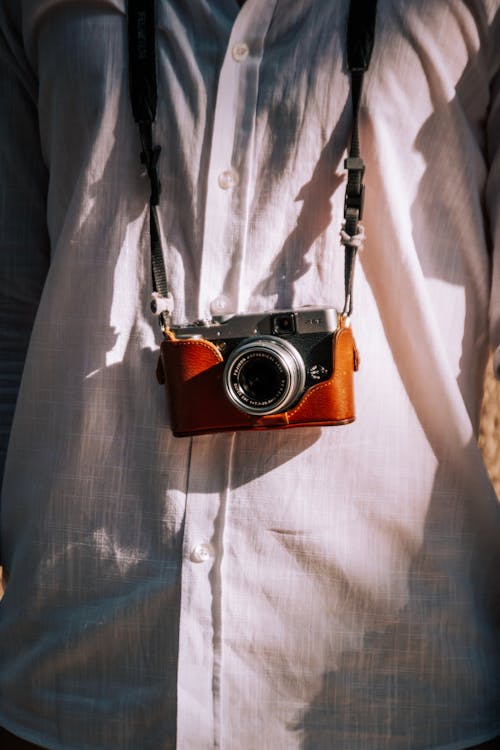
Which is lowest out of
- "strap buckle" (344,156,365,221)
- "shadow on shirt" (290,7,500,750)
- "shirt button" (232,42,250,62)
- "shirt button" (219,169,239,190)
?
"shadow on shirt" (290,7,500,750)

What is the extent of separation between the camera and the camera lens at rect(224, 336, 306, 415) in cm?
77

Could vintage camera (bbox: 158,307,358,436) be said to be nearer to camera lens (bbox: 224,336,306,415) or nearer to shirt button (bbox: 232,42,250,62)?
camera lens (bbox: 224,336,306,415)

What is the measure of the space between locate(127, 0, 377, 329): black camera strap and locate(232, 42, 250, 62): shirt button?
0.32 feet

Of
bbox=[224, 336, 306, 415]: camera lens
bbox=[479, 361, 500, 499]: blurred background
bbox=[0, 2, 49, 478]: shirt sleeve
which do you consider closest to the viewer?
bbox=[224, 336, 306, 415]: camera lens

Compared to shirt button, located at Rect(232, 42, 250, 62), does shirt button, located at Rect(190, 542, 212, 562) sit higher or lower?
lower

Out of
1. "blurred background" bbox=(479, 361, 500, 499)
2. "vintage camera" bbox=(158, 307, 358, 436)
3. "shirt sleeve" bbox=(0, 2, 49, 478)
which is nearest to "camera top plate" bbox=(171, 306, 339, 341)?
"vintage camera" bbox=(158, 307, 358, 436)

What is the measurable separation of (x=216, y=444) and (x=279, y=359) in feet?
0.43

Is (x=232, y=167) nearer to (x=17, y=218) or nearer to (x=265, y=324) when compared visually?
(x=265, y=324)

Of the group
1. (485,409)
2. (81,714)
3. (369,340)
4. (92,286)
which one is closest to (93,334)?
(92,286)

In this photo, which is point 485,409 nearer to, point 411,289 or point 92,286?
point 411,289

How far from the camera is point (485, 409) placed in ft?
4.25

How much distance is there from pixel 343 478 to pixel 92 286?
370mm

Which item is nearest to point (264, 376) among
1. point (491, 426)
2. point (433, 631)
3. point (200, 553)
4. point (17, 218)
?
point (200, 553)

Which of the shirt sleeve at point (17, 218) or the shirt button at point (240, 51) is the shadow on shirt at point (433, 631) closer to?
the shirt button at point (240, 51)
